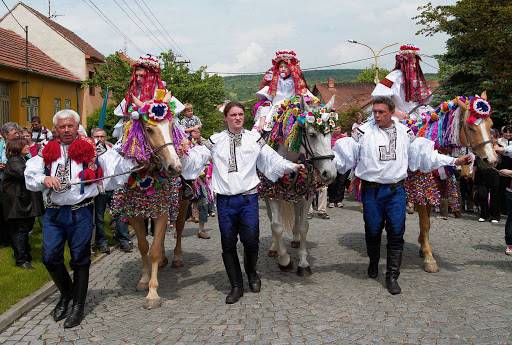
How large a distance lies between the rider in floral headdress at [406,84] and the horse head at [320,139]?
1.71m

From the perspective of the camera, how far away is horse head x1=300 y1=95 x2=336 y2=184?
16.3ft

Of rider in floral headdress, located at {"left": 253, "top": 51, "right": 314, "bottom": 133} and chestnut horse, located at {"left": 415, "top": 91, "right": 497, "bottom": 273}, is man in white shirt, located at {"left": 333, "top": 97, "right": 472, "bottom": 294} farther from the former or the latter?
rider in floral headdress, located at {"left": 253, "top": 51, "right": 314, "bottom": 133}

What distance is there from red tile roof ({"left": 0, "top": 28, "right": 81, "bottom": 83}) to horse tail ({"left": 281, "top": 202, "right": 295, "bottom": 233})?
18761mm

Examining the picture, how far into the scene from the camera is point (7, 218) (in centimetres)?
621

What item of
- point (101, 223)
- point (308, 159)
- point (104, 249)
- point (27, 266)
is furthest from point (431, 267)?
point (27, 266)

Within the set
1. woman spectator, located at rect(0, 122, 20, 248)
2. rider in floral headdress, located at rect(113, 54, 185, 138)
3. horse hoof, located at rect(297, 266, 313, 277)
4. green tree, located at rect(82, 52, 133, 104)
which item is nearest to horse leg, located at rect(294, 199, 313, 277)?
horse hoof, located at rect(297, 266, 313, 277)

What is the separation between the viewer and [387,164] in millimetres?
5066

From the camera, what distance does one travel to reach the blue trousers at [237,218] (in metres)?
4.89

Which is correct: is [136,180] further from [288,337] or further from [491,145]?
[491,145]

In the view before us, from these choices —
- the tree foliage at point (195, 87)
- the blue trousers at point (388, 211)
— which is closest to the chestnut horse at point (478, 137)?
the blue trousers at point (388, 211)

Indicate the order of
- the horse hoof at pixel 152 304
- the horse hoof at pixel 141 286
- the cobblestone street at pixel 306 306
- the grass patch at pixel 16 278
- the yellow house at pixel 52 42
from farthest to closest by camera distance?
the yellow house at pixel 52 42 < the horse hoof at pixel 141 286 < the grass patch at pixel 16 278 < the horse hoof at pixel 152 304 < the cobblestone street at pixel 306 306

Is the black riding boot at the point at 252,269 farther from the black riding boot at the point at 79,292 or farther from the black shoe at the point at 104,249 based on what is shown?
the black shoe at the point at 104,249

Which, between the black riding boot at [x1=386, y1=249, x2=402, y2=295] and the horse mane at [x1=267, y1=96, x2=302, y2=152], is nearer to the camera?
the black riding boot at [x1=386, y1=249, x2=402, y2=295]

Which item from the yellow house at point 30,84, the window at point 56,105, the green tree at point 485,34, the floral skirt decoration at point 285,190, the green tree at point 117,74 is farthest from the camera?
the window at point 56,105
